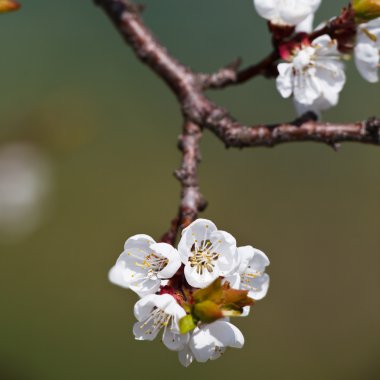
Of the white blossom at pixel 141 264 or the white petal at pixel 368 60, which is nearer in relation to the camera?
the white blossom at pixel 141 264

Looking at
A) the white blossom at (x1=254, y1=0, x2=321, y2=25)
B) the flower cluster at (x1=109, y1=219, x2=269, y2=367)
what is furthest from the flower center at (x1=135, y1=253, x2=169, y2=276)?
the white blossom at (x1=254, y1=0, x2=321, y2=25)

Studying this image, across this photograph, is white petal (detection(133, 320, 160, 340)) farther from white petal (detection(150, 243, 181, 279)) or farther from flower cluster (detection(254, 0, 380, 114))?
flower cluster (detection(254, 0, 380, 114))

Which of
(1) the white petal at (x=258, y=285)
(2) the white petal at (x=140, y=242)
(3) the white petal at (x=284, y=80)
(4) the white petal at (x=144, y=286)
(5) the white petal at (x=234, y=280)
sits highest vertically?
(3) the white petal at (x=284, y=80)

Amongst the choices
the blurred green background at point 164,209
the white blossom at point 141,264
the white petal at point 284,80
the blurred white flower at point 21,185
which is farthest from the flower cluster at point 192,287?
the blurred green background at point 164,209

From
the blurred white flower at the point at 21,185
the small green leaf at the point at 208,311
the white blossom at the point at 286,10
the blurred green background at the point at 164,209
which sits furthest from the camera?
the blurred green background at the point at 164,209

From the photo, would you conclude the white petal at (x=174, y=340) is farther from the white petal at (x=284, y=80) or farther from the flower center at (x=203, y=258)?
the white petal at (x=284, y=80)

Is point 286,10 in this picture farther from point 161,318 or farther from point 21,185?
point 21,185
